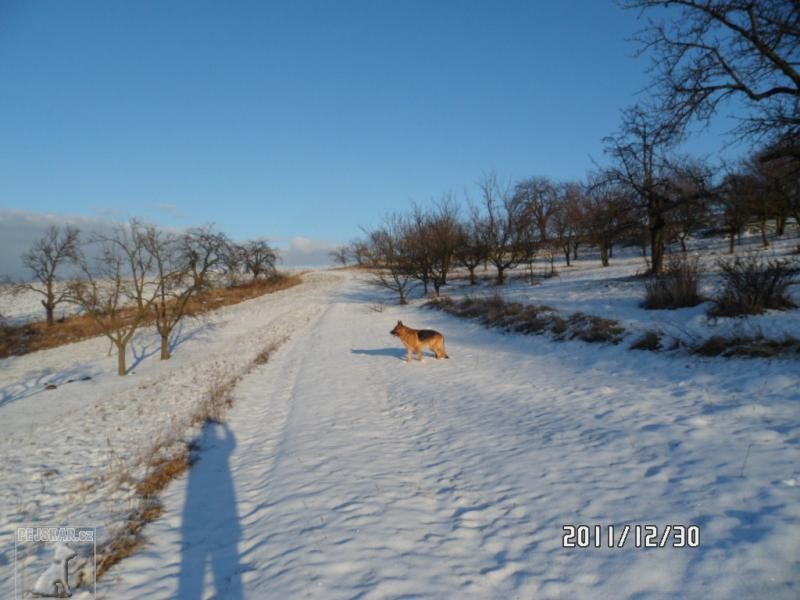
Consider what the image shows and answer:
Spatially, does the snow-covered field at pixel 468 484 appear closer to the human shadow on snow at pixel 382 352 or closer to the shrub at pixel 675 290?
the human shadow on snow at pixel 382 352

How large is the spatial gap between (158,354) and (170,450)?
807 inches

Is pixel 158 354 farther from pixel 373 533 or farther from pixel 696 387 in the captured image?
pixel 696 387

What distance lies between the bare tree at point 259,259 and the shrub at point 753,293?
193ft

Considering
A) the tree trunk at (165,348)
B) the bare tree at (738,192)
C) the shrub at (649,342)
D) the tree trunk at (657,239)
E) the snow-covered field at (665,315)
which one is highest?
the bare tree at (738,192)

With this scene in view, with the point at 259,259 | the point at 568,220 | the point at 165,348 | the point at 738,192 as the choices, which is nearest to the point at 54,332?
the point at 165,348

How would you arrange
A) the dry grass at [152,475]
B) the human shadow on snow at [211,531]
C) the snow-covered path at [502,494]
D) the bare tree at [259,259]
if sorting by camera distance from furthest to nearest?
the bare tree at [259,259] < the dry grass at [152,475] < the human shadow on snow at [211,531] < the snow-covered path at [502,494]

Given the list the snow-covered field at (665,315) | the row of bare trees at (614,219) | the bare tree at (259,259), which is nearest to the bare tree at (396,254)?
the row of bare trees at (614,219)

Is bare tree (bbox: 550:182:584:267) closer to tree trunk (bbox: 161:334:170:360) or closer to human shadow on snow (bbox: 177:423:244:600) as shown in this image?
tree trunk (bbox: 161:334:170:360)

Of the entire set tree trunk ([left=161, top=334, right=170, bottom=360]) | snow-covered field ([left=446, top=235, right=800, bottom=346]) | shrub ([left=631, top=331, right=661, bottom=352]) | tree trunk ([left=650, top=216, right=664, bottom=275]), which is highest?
tree trunk ([left=650, top=216, right=664, bottom=275])
